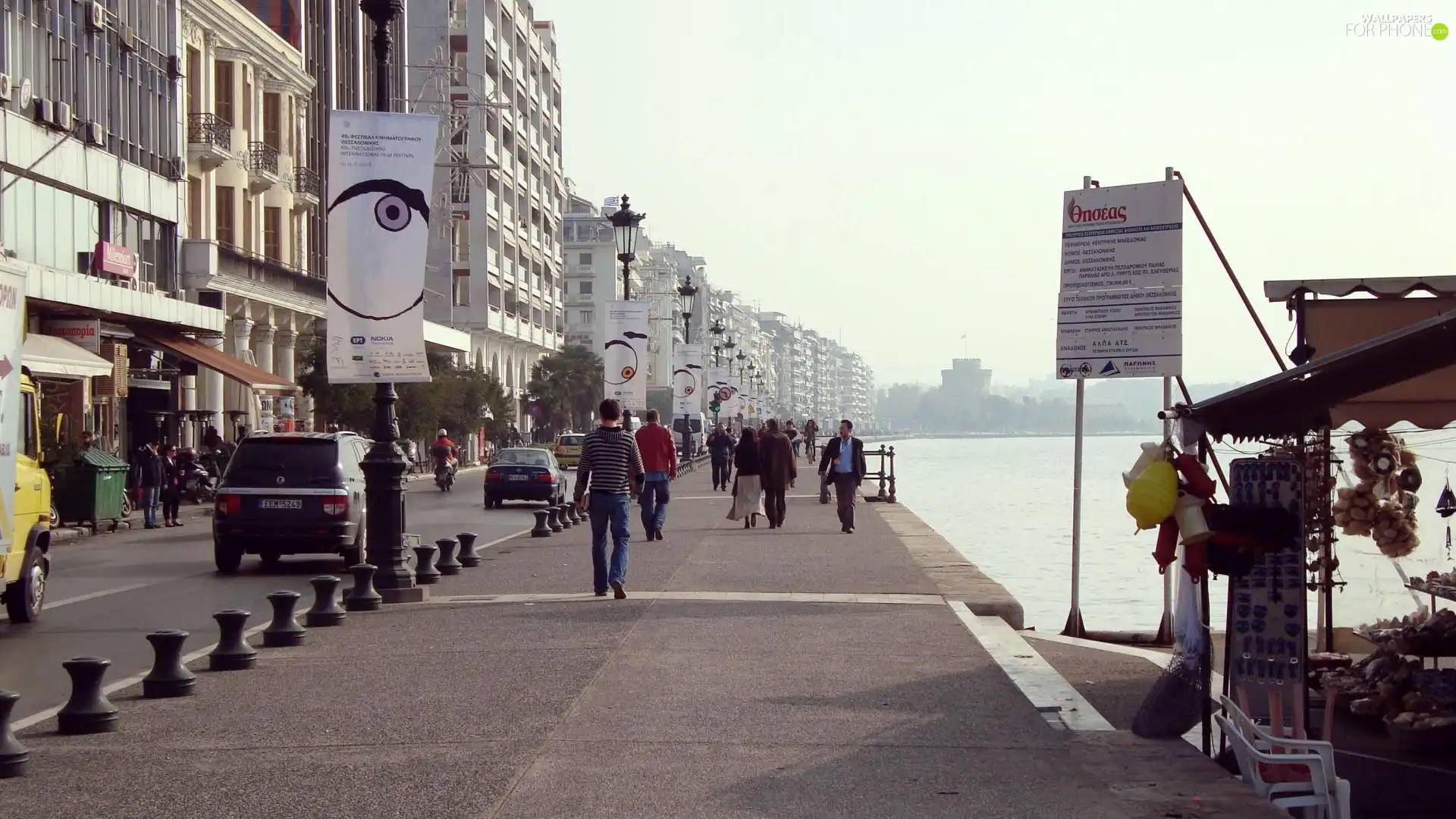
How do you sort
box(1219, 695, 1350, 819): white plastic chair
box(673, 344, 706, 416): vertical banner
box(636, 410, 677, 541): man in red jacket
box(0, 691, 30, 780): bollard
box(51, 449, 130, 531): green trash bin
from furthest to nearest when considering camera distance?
box(673, 344, 706, 416): vertical banner
box(51, 449, 130, 531): green trash bin
box(636, 410, 677, 541): man in red jacket
box(0, 691, 30, 780): bollard
box(1219, 695, 1350, 819): white plastic chair

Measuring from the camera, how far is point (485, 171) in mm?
81562

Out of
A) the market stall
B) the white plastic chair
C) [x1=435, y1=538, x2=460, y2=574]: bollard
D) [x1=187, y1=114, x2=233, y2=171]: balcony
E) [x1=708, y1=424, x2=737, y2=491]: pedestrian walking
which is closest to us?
the white plastic chair

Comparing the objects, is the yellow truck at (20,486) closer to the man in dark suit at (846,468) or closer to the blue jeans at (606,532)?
the blue jeans at (606,532)

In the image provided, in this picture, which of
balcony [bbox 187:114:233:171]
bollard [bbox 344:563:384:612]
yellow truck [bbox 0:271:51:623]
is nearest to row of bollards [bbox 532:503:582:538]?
bollard [bbox 344:563:384:612]

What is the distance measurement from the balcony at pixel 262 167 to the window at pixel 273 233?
121cm

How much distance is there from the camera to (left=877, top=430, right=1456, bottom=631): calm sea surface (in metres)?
12.4

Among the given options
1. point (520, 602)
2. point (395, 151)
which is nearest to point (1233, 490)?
point (520, 602)

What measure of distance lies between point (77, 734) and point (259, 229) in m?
46.7

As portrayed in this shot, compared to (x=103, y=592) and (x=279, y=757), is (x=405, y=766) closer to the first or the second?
(x=279, y=757)

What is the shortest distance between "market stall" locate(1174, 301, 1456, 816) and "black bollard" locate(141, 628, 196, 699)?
579cm

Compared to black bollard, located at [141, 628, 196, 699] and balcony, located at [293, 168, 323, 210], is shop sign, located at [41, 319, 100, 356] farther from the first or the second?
black bollard, located at [141, 628, 196, 699]

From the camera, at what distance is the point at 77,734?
322 inches

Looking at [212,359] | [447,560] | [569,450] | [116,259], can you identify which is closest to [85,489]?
[116,259]

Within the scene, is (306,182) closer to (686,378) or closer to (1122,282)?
(686,378)
